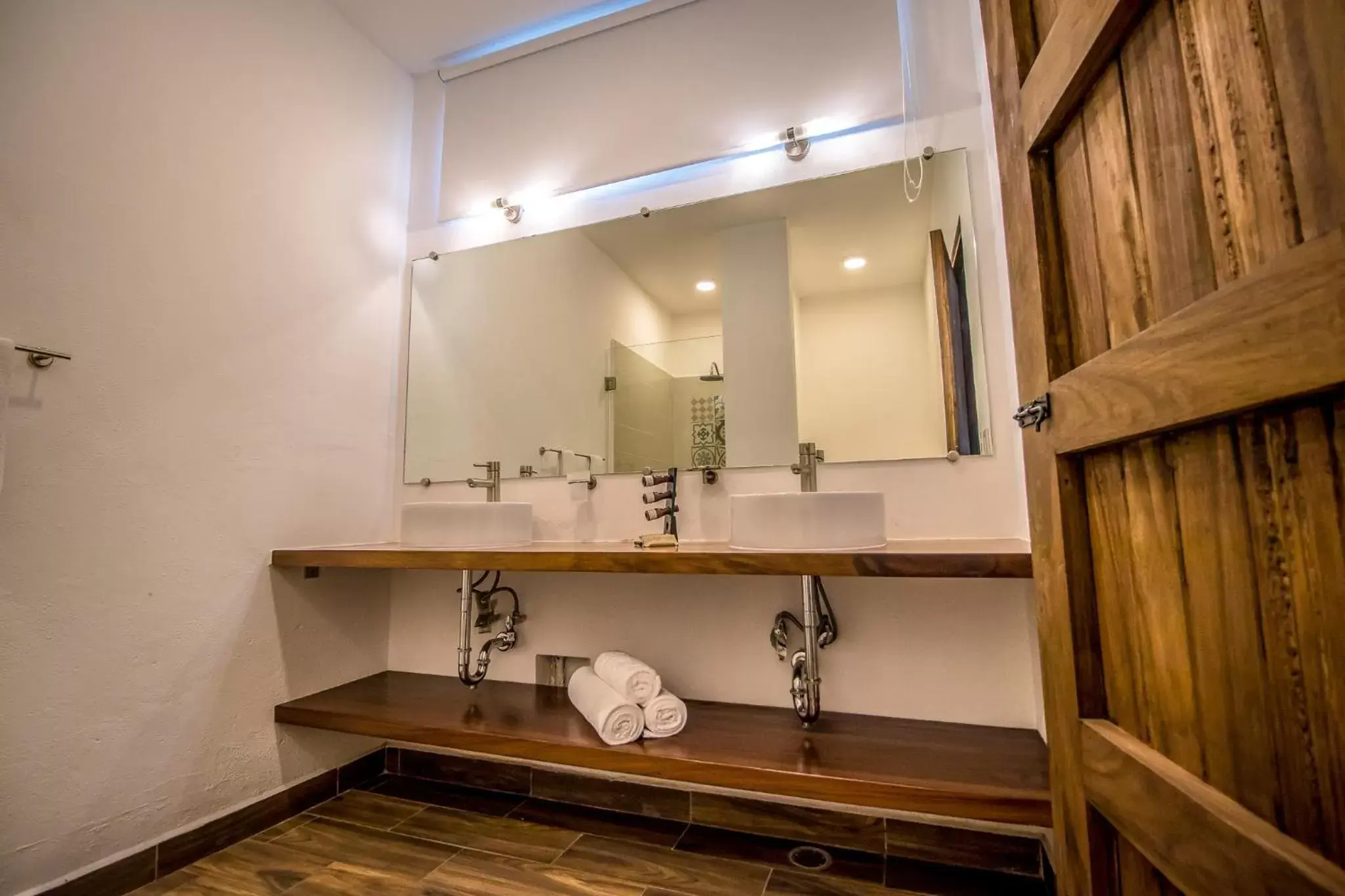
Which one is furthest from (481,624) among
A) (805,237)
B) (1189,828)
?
(1189,828)

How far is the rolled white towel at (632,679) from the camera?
4.85 feet

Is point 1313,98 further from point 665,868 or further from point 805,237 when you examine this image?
point 665,868

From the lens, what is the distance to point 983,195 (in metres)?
1.57

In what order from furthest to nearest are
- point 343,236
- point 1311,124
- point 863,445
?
point 343,236, point 863,445, point 1311,124

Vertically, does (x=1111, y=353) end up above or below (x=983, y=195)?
below

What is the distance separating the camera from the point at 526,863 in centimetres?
142

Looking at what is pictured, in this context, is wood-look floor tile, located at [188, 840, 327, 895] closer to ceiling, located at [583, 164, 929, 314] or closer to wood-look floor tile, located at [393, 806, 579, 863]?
wood-look floor tile, located at [393, 806, 579, 863]

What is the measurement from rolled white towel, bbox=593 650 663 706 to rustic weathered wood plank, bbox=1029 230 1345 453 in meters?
1.14

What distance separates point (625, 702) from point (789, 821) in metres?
0.56

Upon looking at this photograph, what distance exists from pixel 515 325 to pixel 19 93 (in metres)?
1.23

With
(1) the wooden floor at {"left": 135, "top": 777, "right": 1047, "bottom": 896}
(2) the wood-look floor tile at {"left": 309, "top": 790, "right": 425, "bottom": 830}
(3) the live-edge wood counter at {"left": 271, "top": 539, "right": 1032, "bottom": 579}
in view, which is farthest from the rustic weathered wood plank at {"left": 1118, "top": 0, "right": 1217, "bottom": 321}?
(2) the wood-look floor tile at {"left": 309, "top": 790, "right": 425, "bottom": 830}

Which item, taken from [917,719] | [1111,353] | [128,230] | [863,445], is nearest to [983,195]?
[863,445]

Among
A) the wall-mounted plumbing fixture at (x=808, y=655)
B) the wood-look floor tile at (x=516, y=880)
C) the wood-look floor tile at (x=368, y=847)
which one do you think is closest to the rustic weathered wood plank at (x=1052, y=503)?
the wall-mounted plumbing fixture at (x=808, y=655)

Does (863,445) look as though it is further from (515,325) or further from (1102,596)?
(515,325)
